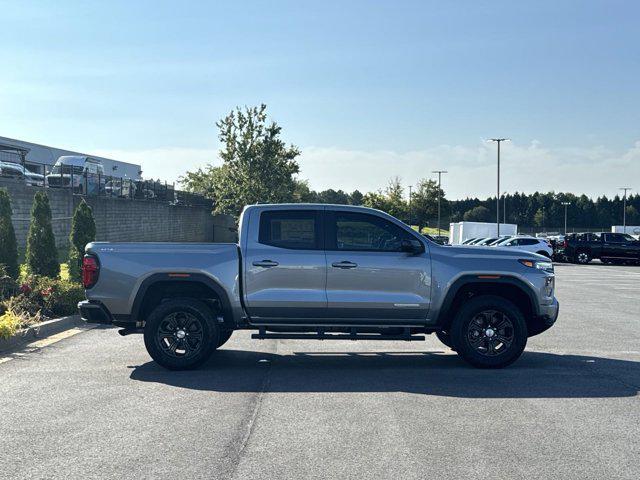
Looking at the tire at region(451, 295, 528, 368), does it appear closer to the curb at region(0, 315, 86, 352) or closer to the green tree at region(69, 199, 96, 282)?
the curb at region(0, 315, 86, 352)

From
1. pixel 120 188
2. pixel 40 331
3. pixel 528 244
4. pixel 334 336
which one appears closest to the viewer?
pixel 334 336

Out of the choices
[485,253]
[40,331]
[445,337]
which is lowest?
[40,331]

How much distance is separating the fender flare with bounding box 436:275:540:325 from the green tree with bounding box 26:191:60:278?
9.25m

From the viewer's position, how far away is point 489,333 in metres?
8.66

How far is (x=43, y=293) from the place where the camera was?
40.4ft

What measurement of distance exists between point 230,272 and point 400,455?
12.5 feet

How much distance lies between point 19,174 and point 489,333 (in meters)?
23.8

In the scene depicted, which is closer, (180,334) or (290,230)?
(180,334)

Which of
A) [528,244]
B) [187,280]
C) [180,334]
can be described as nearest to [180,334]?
[180,334]

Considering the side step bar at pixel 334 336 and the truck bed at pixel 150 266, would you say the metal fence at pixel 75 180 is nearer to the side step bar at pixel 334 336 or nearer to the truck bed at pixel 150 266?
the truck bed at pixel 150 266

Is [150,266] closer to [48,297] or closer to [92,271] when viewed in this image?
[92,271]

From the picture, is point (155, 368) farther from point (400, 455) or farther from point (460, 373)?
point (400, 455)

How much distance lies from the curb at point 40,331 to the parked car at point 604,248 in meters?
32.1

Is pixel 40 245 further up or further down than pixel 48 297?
further up
